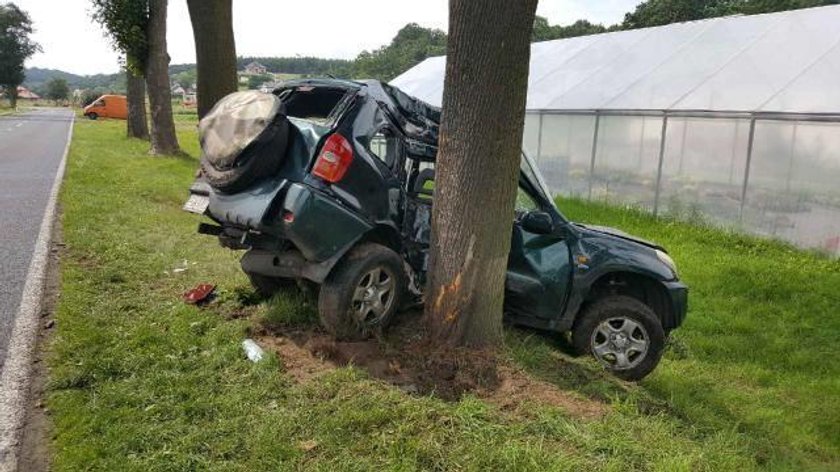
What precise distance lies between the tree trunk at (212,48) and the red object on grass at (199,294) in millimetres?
3817

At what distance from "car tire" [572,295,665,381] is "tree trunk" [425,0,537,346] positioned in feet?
4.12

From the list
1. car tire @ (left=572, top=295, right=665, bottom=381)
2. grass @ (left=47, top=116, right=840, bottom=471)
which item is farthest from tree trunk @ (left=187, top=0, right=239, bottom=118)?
car tire @ (left=572, top=295, right=665, bottom=381)

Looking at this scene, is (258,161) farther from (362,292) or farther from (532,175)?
(532,175)

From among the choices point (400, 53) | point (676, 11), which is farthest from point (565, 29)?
point (400, 53)

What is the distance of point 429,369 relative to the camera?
4211mm

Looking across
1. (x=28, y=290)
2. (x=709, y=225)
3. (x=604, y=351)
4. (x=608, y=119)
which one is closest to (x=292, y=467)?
(x=604, y=351)

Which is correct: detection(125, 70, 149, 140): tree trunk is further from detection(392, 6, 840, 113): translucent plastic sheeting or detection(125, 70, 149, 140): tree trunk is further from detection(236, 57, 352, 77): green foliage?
detection(236, 57, 352, 77): green foliage

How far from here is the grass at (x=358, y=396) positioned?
3.28 m

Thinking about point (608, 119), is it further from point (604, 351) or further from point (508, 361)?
point (508, 361)

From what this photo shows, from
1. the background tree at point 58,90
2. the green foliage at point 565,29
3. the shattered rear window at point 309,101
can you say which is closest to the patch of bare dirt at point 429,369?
the shattered rear window at point 309,101

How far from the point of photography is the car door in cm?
531

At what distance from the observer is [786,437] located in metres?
4.69

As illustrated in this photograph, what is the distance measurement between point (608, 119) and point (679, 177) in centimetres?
222

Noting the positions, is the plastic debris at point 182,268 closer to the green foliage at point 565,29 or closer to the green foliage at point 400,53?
the green foliage at point 400,53
